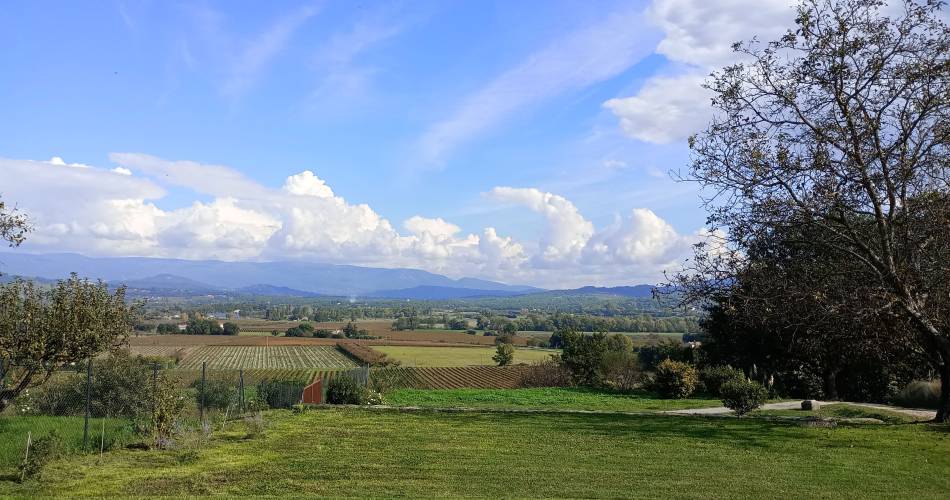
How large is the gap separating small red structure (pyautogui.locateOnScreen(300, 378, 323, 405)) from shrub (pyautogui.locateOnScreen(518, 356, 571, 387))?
1689 centimetres

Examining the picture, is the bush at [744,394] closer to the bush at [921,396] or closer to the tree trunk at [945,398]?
the tree trunk at [945,398]

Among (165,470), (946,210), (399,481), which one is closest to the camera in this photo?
(399,481)

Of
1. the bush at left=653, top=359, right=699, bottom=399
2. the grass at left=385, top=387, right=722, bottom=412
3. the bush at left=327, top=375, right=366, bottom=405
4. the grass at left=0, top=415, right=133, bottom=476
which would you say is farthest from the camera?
the bush at left=653, top=359, right=699, bottom=399

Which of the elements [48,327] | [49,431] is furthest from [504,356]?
[48,327]

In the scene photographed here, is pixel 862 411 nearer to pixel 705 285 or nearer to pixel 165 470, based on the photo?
pixel 705 285

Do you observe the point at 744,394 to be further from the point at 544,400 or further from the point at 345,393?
the point at 345,393

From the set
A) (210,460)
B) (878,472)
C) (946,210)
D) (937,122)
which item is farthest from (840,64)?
(210,460)

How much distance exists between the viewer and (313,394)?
80.6 feet

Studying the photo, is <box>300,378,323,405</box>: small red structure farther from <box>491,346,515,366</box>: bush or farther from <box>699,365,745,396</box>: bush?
<box>491,346,515,366</box>: bush

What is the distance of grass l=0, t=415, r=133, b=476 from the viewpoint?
1189 cm

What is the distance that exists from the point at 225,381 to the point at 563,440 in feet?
45.3

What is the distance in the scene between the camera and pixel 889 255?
15430 millimetres

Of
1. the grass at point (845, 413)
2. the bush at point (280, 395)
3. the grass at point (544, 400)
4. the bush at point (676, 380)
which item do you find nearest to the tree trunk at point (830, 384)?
the bush at point (676, 380)

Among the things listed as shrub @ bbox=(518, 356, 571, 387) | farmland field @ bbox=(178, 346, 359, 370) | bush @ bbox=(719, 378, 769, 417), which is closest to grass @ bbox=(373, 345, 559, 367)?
farmland field @ bbox=(178, 346, 359, 370)
